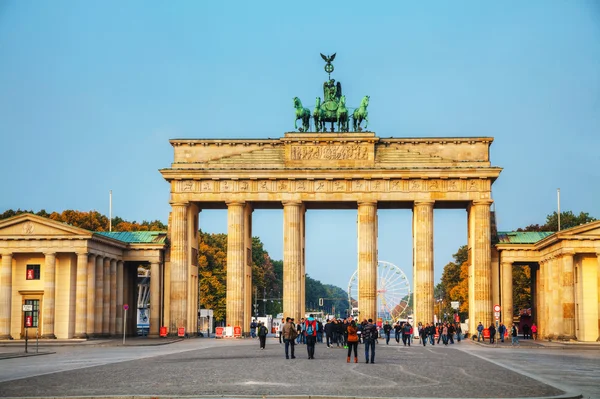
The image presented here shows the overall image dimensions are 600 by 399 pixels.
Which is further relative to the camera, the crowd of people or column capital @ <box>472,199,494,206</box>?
column capital @ <box>472,199,494,206</box>

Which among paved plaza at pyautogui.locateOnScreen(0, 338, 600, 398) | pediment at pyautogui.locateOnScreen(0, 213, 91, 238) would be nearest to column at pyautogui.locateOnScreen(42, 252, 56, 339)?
pediment at pyautogui.locateOnScreen(0, 213, 91, 238)

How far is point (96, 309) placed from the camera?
81.8 metres

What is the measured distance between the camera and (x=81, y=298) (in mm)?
78625

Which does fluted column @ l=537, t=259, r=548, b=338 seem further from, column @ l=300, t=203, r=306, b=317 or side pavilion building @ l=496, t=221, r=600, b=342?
column @ l=300, t=203, r=306, b=317

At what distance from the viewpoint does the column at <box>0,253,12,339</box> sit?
76688 mm

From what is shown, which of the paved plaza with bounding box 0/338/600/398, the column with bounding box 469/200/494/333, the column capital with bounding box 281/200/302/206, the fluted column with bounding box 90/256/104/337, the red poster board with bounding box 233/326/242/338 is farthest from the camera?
the column capital with bounding box 281/200/302/206

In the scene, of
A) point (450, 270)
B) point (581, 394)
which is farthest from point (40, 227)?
point (450, 270)

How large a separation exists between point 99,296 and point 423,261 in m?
28.6

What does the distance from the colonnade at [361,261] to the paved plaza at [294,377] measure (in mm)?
36979

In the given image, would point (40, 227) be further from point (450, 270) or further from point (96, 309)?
point (450, 270)

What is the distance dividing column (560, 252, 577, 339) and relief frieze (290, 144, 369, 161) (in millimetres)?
22227

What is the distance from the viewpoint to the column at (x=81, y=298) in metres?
78.0

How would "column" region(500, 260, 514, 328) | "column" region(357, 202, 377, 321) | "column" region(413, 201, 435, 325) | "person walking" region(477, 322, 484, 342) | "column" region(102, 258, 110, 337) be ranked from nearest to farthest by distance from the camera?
1. "person walking" region(477, 322, 484, 342)
2. "column" region(102, 258, 110, 337)
3. "column" region(413, 201, 435, 325)
4. "column" region(357, 202, 377, 321)
5. "column" region(500, 260, 514, 328)

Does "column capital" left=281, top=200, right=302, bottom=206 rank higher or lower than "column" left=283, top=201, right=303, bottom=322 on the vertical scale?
higher
